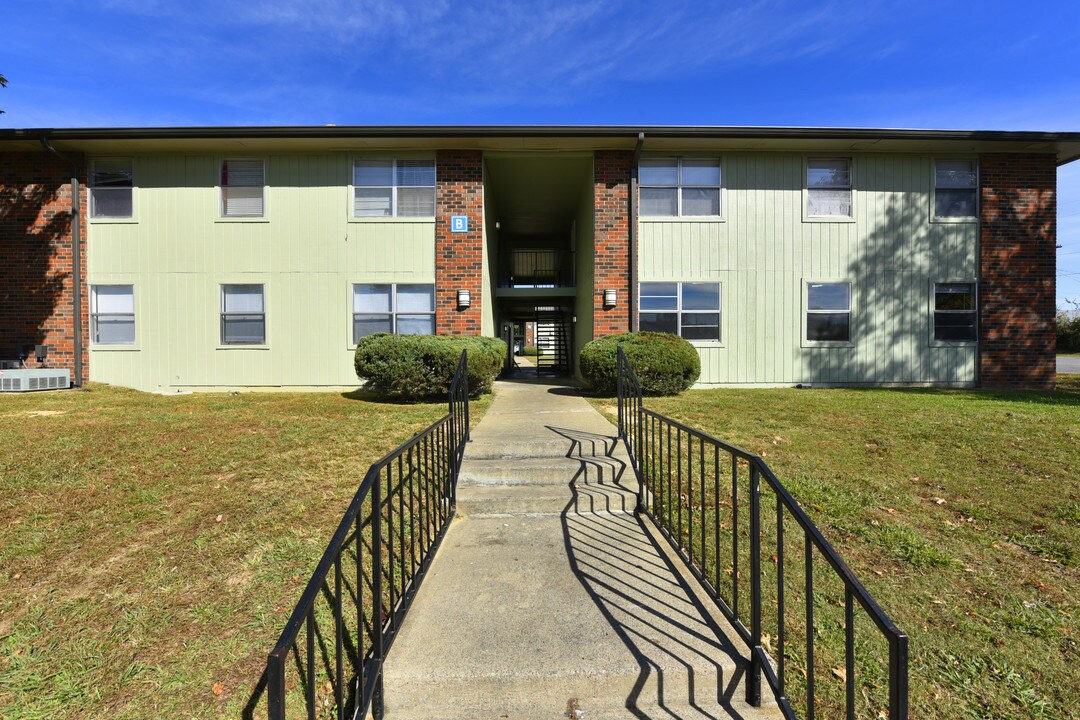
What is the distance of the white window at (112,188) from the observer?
10.2 meters

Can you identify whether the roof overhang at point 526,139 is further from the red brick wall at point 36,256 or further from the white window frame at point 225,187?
the red brick wall at point 36,256

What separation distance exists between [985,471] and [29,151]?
16.3 m

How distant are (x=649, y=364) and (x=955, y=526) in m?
4.78

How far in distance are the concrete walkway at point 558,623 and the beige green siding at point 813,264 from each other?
730cm

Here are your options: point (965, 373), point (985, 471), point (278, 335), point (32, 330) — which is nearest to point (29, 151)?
point (32, 330)

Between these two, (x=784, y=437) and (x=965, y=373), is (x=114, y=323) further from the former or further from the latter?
(x=965, y=373)

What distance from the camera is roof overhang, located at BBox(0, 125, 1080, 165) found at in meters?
9.46

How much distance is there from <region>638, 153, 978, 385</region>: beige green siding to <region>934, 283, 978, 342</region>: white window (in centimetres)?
18

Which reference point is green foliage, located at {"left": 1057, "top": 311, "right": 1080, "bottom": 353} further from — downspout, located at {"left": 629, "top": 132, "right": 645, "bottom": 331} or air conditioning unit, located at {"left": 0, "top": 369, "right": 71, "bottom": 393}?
air conditioning unit, located at {"left": 0, "top": 369, "right": 71, "bottom": 393}

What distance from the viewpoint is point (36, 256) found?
33.0 feet

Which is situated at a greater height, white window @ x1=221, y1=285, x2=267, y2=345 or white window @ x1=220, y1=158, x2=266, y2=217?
white window @ x1=220, y1=158, x2=266, y2=217

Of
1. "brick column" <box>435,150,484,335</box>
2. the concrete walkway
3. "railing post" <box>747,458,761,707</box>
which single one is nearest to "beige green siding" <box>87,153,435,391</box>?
"brick column" <box>435,150,484,335</box>

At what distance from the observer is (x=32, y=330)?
1005cm

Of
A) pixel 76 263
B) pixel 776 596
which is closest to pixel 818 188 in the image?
pixel 776 596
